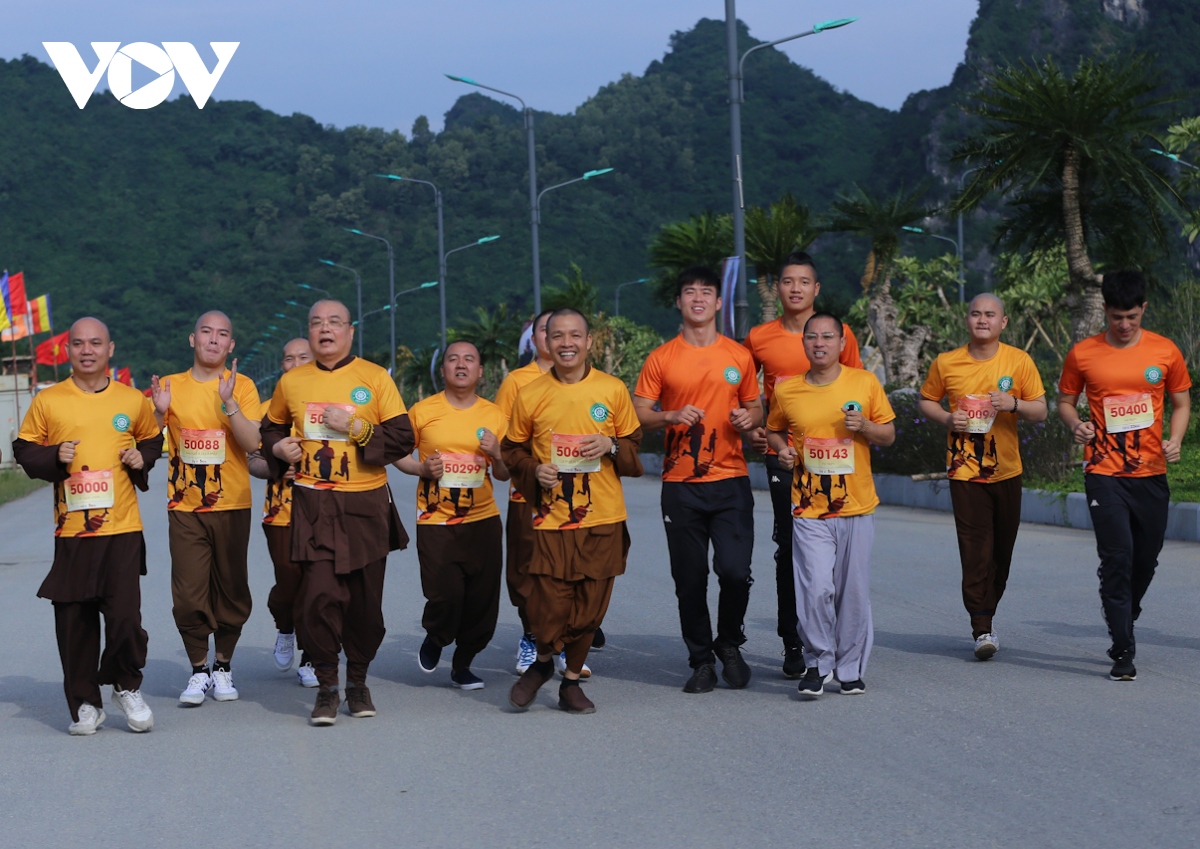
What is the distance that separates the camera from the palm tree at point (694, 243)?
38.6 metres

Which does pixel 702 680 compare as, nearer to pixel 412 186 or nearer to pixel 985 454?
pixel 985 454

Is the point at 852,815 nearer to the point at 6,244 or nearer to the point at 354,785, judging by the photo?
the point at 354,785

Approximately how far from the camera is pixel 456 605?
814 centimetres

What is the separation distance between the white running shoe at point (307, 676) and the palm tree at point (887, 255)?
2757 centimetres

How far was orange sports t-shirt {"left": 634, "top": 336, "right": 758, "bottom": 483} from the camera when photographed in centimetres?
769

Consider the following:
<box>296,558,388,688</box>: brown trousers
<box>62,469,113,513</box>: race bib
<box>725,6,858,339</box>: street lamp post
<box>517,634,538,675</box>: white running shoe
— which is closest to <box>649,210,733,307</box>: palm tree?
<box>725,6,858,339</box>: street lamp post

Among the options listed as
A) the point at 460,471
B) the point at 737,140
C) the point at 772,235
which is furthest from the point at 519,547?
the point at 772,235

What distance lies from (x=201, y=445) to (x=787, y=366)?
300 cm

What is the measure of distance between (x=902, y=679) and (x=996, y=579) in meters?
0.97

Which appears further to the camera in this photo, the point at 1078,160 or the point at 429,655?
the point at 1078,160

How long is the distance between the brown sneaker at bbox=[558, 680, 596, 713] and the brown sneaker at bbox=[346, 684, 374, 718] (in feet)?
2.96

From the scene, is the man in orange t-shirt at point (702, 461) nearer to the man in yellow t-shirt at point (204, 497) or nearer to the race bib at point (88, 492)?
the man in yellow t-shirt at point (204, 497)

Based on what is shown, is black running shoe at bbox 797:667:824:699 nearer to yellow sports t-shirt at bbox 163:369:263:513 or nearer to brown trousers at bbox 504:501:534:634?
brown trousers at bbox 504:501:534:634

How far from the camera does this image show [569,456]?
288 inches
